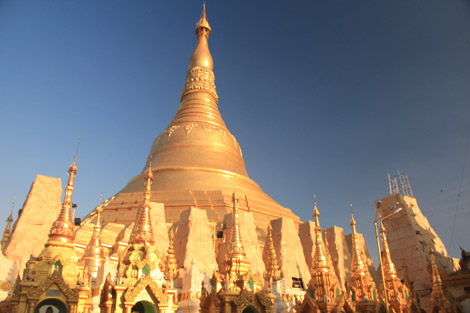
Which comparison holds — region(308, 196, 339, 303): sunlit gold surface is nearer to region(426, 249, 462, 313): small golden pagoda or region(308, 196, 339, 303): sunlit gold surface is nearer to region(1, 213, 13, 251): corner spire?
region(426, 249, 462, 313): small golden pagoda

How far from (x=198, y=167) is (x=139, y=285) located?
2039cm

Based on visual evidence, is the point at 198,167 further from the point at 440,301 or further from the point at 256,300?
the point at 256,300

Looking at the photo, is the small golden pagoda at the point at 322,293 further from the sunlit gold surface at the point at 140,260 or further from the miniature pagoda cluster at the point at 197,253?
the sunlit gold surface at the point at 140,260

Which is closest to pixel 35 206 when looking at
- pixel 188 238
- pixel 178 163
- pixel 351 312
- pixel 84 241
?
pixel 84 241

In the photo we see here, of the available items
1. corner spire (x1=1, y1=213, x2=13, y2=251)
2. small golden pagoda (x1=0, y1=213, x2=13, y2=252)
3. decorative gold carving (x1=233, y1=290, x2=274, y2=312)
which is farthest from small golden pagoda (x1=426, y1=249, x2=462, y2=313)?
corner spire (x1=1, y1=213, x2=13, y2=251)

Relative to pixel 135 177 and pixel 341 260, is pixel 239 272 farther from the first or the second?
pixel 135 177

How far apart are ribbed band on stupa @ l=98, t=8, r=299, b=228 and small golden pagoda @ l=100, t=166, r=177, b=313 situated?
44.0ft

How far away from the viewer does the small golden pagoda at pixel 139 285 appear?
8516 millimetres

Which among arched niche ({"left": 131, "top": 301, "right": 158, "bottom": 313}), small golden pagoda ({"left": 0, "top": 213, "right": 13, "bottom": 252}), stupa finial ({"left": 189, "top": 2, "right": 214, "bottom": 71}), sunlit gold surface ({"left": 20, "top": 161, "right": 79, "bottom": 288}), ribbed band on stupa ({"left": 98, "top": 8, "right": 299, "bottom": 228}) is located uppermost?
stupa finial ({"left": 189, "top": 2, "right": 214, "bottom": 71})

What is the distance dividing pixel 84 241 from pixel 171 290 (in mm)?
10926

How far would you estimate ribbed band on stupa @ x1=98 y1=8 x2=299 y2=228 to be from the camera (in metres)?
24.7

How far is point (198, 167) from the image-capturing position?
A: 29.0 meters

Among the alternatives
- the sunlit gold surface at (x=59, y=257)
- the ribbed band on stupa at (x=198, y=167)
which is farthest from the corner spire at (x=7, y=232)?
the sunlit gold surface at (x=59, y=257)

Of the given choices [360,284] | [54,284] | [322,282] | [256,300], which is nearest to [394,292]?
[360,284]
